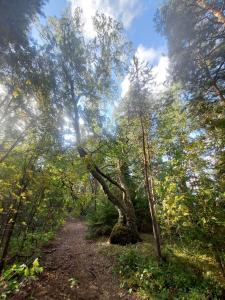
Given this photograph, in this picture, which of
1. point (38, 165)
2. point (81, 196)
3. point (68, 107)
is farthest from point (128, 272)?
point (68, 107)

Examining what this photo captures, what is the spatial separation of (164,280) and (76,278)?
10.1 ft

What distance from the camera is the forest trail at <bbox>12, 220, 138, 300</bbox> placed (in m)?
6.23

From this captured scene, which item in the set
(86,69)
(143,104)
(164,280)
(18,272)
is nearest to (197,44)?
(143,104)

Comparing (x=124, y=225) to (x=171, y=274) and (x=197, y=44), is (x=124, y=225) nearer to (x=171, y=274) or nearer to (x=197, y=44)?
(x=171, y=274)

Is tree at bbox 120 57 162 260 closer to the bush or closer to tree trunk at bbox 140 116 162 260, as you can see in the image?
tree trunk at bbox 140 116 162 260

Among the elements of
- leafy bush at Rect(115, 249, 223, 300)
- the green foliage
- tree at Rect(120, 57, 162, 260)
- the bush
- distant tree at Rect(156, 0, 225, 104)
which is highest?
distant tree at Rect(156, 0, 225, 104)

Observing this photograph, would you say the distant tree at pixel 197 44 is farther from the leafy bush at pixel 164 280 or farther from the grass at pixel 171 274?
the leafy bush at pixel 164 280

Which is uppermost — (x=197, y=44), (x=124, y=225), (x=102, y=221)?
(x=197, y=44)

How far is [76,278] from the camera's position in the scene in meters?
7.36

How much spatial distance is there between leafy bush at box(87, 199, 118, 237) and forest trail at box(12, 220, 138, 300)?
4.66ft

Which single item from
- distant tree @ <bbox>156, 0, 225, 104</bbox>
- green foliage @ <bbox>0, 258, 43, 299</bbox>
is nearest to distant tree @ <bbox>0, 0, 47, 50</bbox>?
distant tree @ <bbox>156, 0, 225, 104</bbox>

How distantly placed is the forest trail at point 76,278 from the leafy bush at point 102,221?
1421 mm

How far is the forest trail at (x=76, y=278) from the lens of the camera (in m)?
6.23

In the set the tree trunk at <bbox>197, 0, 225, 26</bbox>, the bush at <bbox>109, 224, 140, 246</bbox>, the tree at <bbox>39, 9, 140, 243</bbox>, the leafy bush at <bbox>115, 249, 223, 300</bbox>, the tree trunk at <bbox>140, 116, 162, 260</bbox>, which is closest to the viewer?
the leafy bush at <bbox>115, 249, 223, 300</bbox>
